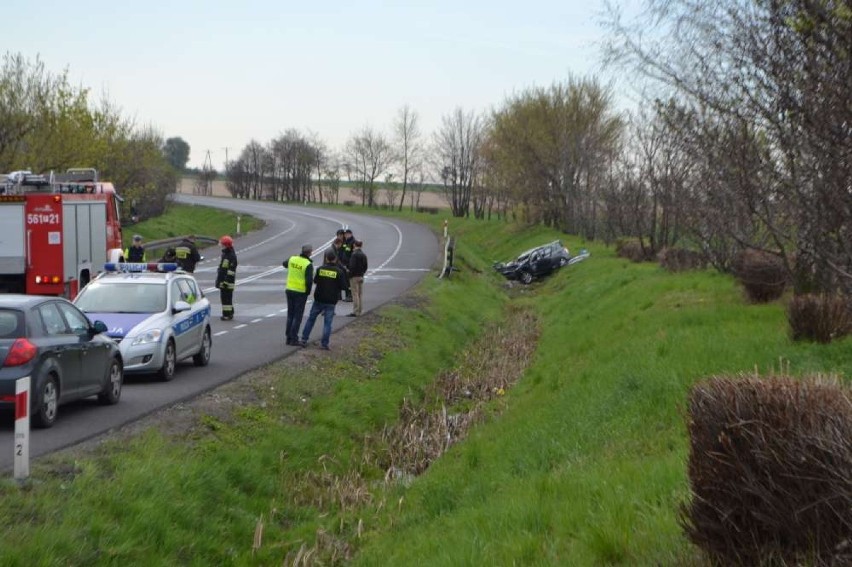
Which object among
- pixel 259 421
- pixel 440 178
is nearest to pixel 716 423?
pixel 259 421

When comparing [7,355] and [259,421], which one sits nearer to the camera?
[7,355]

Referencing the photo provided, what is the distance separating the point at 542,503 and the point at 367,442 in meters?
6.77

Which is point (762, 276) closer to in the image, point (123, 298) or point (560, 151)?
point (123, 298)

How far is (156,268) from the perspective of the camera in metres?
18.0

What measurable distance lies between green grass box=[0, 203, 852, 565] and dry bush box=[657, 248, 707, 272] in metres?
9.03

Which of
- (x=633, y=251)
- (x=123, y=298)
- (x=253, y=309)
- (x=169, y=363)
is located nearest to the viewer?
(x=169, y=363)

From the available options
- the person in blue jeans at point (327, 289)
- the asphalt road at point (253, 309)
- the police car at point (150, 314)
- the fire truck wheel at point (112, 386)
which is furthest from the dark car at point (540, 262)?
the fire truck wheel at point (112, 386)

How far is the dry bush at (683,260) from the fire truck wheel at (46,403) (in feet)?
66.8

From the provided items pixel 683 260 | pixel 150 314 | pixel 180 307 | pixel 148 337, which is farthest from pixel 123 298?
pixel 683 260

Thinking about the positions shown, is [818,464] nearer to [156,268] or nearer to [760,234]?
[156,268]

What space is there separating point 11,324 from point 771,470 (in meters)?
8.30

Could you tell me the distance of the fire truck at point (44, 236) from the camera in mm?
21469

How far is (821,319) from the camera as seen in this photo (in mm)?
12727

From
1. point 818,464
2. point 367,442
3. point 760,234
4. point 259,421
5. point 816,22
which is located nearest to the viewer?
point 818,464
